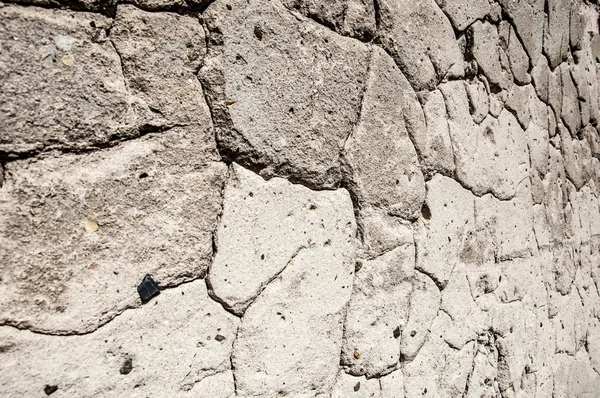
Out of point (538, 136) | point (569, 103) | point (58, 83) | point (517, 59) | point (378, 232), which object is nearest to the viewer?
point (58, 83)

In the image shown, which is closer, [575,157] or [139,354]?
[139,354]

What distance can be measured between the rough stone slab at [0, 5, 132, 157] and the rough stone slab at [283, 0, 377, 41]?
31 centimetres

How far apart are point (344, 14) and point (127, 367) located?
0.63 meters

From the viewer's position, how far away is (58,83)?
535mm

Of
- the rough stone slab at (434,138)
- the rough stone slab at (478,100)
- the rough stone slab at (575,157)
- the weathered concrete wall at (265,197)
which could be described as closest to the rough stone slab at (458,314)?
the weathered concrete wall at (265,197)

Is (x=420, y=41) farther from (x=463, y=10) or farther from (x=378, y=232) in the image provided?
(x=378, y=232)

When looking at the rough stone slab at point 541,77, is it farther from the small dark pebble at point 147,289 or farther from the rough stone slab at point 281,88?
the small dark pebble at point 147,289

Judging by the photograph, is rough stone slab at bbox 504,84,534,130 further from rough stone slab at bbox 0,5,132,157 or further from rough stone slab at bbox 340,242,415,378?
rough stone slab at bbox 0,5,132,157

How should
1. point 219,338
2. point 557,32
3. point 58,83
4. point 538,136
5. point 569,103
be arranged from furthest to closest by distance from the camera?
point 569,103 → point 557,32 → point 538,136 → point 219,338 → point 58,83

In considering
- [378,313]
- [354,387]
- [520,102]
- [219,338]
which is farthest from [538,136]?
[219,338]

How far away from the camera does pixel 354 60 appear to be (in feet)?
2.81

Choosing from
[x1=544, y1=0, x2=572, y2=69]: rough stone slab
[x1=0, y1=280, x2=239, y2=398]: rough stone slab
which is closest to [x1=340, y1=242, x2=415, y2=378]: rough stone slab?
[x1=0, y1=280, x2=239, y2=398]: rough stone slab

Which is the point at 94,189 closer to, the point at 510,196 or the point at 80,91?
the point at 80,91

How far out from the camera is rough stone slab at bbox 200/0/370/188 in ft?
2.23
